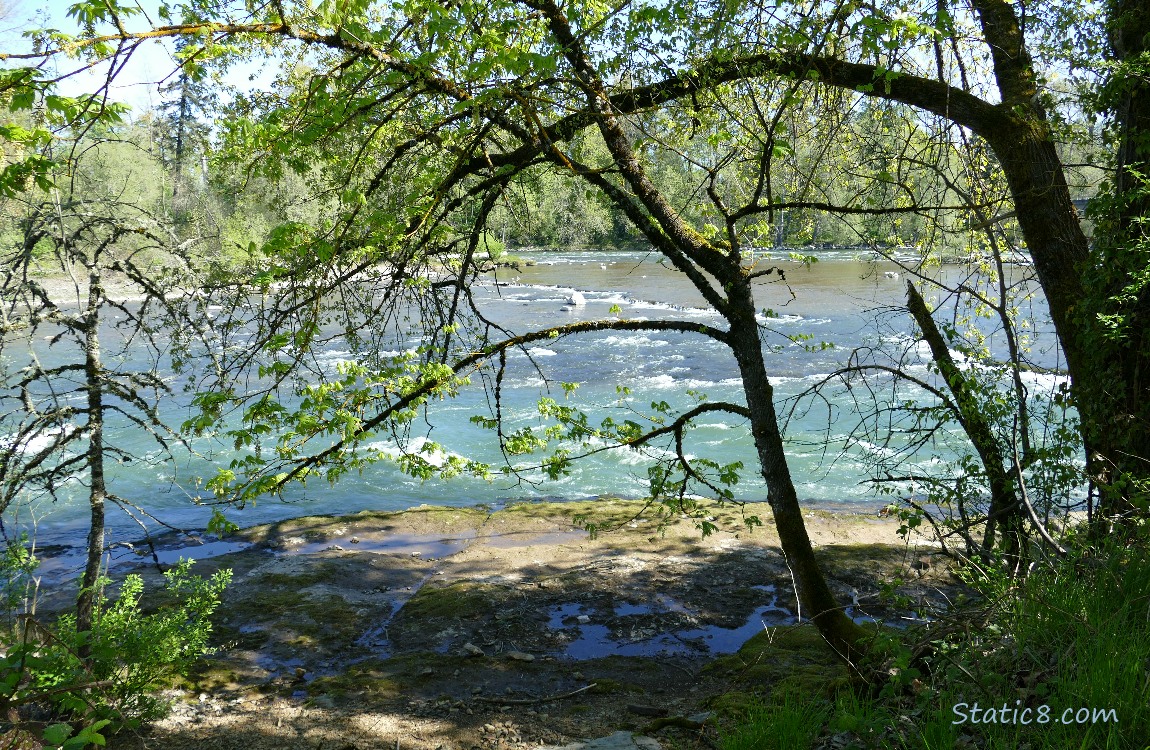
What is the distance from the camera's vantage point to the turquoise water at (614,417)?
39.2 ft

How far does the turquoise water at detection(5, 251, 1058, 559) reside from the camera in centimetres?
1195

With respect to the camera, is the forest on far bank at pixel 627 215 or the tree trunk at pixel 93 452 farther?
the tree trunk at pixel 93 452

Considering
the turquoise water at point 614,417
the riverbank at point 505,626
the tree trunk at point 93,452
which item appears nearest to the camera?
the riverbank at point 505,626

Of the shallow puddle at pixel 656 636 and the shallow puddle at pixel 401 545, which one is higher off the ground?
the shallow puddle at pixel 656 636

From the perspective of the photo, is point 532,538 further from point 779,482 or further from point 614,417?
point 779,482

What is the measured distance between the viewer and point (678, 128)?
591cm

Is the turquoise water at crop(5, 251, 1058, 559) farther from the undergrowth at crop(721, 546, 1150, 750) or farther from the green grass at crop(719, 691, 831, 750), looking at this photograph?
the green grass at crop(719, 691, 831, 750)

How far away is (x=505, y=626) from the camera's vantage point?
7574 millimetres

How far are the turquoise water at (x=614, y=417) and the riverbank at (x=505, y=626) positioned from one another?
1.11 meters

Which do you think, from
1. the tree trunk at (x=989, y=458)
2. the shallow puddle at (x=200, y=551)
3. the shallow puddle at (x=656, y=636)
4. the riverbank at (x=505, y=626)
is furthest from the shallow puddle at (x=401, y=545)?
the tree trunk at (x=989, y=458)

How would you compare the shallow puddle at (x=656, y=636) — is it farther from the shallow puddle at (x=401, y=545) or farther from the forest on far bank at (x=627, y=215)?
the shallow puddle at (x=401, y=545)

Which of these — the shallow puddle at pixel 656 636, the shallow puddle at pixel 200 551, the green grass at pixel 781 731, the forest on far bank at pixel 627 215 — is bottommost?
the shallow puddle at pixel 200 551

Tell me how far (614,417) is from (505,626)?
286 inches

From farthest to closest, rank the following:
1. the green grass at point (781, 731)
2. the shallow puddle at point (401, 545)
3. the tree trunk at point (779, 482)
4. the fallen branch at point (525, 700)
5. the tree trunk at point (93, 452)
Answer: the shallow puddle at point (401, 545)
the fallen branch at point (525, 700)
the tree trunk at point (93, 452)
the tree trunk at point (779, 482)
the green grass at point (781, 731)
